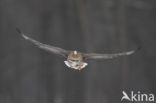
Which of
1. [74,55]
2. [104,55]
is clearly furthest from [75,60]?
[104,55]

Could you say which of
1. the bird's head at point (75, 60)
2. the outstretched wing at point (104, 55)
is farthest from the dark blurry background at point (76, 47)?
the bird's head at point (75, 60)

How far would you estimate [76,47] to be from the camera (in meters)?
2.35

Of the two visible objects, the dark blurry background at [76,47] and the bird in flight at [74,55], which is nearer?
the bird in flight at [74,55]

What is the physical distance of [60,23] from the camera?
244 centimetres

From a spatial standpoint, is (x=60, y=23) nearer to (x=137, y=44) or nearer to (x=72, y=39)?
(x=72, y=39)

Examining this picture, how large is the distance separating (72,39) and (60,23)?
0.12 meters

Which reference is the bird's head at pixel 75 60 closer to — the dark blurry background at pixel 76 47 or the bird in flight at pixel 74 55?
the bird in flight at pixel 74 55

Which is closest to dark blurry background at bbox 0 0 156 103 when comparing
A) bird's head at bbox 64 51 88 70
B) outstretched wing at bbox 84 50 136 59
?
outstretched wing at bbox 84 50 136 59

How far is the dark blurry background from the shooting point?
229 centimetres

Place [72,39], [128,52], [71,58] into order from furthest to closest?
[72,39]
[128,52]
[71,58]

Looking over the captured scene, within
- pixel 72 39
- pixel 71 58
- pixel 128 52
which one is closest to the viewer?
pixel 71 58

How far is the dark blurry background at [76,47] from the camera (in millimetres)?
2285

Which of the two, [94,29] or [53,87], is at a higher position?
[94,29]

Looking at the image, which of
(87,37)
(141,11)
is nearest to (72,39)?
(87,37)
